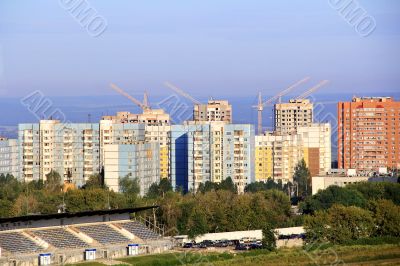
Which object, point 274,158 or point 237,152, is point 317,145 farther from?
point 237,152

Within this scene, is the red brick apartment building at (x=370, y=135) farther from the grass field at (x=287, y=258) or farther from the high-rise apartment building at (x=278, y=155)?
the grass field at (x=287, y=258)

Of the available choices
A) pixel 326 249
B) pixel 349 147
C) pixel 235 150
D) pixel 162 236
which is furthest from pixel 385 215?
pixel 349 147

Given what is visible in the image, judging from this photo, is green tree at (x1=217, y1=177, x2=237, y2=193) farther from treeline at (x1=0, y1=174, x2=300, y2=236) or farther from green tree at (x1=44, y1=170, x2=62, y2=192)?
green tree at (x1=44, y1=170, x2=62, y2=192)

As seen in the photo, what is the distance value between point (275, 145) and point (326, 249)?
26.4 m

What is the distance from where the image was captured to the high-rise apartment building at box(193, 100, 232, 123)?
239 ft

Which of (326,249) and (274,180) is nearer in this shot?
(326,249)

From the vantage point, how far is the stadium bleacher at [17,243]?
101ft

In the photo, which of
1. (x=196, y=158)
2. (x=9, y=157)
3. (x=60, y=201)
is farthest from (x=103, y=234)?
(x=9, y=157)

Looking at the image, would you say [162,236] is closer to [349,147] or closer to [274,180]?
[274,180]

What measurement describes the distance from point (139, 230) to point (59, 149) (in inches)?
881

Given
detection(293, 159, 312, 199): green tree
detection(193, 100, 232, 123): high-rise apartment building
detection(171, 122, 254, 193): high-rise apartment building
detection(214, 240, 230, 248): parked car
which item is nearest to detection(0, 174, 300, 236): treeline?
detection(214, 240, 230, 248): parked car

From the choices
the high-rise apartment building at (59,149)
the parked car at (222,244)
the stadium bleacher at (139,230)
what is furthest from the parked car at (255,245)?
the high-rise apartment building at (59,149)

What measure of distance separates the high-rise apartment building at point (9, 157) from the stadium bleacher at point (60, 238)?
78.1 feet

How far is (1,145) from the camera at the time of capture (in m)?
56.2
